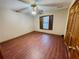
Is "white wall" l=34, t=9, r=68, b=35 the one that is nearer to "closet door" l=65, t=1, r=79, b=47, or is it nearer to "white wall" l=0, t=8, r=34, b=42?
"white wall" l=0, t=8, r=34, b=42

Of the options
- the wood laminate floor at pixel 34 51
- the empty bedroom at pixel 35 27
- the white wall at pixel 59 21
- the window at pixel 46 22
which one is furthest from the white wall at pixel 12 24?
the white wall at pixel 59 21

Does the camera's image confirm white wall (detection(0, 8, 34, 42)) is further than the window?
No

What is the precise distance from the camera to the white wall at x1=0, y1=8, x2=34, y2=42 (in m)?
3.56

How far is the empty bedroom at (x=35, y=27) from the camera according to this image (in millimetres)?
2855

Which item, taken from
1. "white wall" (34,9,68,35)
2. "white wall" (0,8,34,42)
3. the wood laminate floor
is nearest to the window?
"white wall" (34,9,68,35)

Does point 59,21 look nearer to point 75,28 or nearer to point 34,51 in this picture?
point 34,51

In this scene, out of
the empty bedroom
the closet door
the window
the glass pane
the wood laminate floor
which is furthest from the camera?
the glass pane

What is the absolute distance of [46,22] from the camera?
5.60m

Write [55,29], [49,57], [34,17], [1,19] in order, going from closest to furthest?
[49,57] < [1,19] < [55,29] < [34,17]

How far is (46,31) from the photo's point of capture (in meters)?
5.65

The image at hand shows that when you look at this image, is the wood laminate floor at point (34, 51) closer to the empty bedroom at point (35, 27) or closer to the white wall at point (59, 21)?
the empty bedroom at point (35, 27)

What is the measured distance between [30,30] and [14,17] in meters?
2.10

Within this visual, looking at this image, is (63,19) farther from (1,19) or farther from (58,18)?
(1,19)

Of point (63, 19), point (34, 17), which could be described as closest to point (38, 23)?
point (34, 17)
